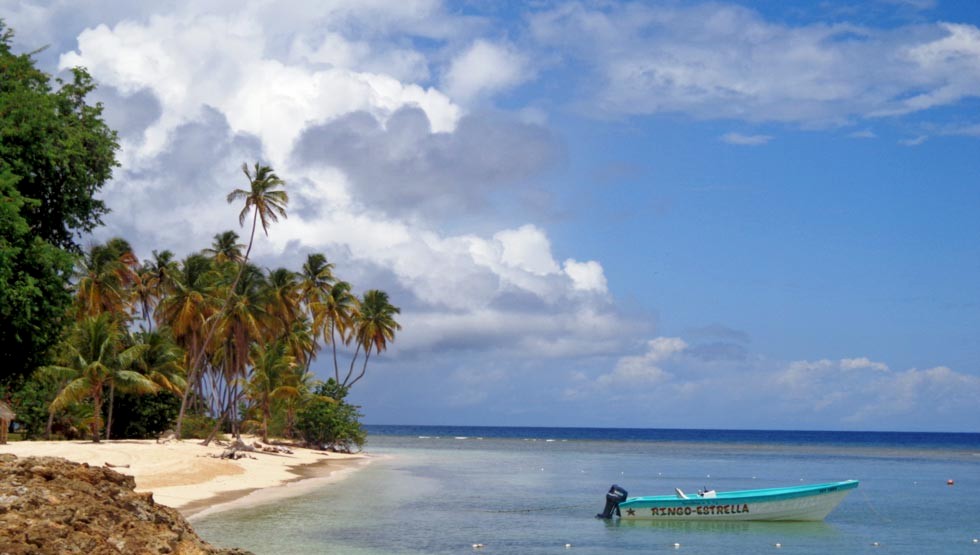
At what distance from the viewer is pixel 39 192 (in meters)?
21.8

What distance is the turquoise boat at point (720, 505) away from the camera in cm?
2894

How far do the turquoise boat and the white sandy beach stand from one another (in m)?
11.9

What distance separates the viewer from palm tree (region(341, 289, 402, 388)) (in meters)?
71.1

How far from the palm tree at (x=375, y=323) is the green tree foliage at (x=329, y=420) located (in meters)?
6.01

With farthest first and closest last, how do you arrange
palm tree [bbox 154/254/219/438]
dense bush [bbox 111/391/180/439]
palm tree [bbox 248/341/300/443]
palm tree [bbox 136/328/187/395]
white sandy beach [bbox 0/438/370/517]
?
palm tree [bbox 248/341/300/443]
palm tree [bbox 154/254/219/438]
dense bush [bbox 111/391/180/439]
palm tree [bbox 136/328/187/395]
white sandy beach [bbox 0/438/370/517]

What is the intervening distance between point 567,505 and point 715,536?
27.0ft

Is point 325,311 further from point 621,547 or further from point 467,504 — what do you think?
point 621,547

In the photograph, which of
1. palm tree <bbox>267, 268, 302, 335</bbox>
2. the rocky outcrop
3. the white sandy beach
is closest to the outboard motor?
the white sandy beach

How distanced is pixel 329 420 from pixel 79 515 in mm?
50485

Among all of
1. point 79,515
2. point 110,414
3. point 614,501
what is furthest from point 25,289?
point 110,414

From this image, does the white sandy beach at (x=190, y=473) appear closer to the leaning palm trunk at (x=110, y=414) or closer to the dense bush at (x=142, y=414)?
the leaning palm trunk at (x=110, y=414)

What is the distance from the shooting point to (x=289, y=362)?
57.8m

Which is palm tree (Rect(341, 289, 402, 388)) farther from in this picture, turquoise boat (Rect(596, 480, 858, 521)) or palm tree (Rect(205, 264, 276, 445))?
turquoise boat (Rect(596, 480, 858, 521))

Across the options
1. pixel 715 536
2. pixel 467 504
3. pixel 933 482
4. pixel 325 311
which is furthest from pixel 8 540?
pixel 325 311
